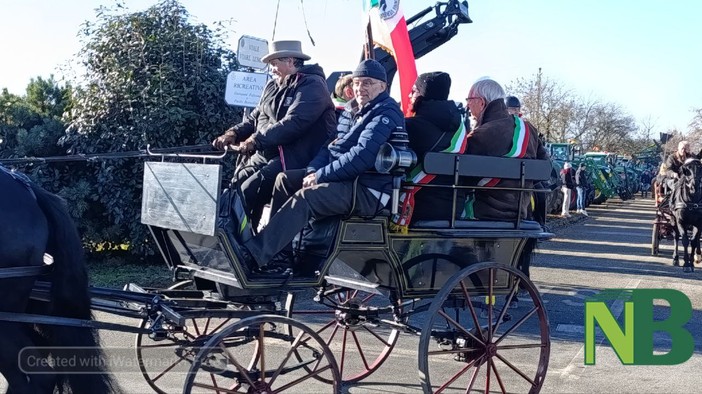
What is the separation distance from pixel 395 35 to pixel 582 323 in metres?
3.72

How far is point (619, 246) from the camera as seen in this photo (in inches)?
672

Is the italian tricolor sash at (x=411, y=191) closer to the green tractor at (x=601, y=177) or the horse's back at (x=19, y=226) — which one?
the horse's back at (x=19, y=226)

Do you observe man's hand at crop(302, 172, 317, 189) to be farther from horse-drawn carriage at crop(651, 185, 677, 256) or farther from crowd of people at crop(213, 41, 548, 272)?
horse-drawn carriage at crop(651, 185, 677, 256)

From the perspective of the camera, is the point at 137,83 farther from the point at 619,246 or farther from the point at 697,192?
the point at 619,246

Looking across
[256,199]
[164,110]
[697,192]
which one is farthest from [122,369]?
[697,192]

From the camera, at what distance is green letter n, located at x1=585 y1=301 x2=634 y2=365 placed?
713 centimetres

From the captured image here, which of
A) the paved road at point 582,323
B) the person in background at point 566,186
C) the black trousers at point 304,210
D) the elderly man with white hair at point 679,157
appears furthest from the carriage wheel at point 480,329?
the person in background at point 566,186

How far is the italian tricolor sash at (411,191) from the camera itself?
5.41 meters

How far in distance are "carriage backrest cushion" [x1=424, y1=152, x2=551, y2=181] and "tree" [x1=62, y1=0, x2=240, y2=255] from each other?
533cm

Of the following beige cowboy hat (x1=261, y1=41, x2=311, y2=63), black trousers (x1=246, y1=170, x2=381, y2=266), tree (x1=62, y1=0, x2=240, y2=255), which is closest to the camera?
black trousers (x1=246, y1=170, x2=381, y2=266)

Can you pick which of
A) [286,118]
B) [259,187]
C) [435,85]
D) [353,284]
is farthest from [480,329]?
[286,118]

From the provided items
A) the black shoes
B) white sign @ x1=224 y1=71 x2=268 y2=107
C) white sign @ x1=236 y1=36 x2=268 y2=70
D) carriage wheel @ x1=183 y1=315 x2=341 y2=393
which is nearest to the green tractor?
white sign @ x1=236 y1=36 x2=268 y2=70

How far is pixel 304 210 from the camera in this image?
5.03 metres

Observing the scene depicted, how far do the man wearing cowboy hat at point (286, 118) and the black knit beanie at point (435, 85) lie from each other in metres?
0.67
